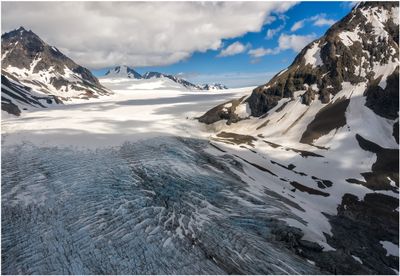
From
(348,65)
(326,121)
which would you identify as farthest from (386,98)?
(348,65)

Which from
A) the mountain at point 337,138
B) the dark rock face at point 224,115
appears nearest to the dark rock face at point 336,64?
the mountain at point 337,138

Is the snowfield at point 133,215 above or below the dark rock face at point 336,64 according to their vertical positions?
below

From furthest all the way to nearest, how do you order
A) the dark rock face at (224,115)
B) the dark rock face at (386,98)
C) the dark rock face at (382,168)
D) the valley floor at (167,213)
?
the dark rock face at (224,115), the dark rock face at (386,98), the dark rock face at (382,168), the valley floor at (167,213)

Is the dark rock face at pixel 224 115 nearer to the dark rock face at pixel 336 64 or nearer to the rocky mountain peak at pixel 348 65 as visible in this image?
the rocky mountain peak at pixel 348 65

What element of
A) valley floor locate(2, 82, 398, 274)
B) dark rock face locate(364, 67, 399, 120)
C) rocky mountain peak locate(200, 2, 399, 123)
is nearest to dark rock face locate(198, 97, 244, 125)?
rocky mountain peak locate(200, 2, 399, 123)

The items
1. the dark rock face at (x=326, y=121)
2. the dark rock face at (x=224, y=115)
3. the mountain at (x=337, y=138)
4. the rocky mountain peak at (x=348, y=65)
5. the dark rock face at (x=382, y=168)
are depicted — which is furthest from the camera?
the dark rock face at (x=224, y=115)

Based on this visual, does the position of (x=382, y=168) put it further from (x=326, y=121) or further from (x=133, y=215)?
(x=133, y=215)

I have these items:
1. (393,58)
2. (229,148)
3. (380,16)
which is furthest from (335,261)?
(380,16)
